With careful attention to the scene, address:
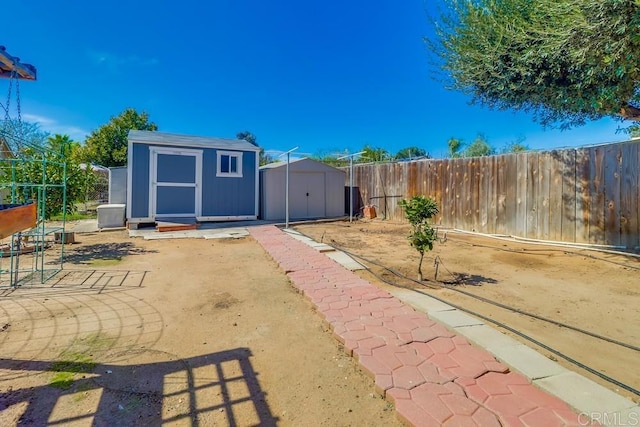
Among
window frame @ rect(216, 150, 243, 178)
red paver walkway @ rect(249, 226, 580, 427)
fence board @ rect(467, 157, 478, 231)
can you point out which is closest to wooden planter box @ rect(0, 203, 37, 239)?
red paver walkway @ rect(249, 226, 580, 427)

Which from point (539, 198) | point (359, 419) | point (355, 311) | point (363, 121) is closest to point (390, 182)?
point (539, 198)

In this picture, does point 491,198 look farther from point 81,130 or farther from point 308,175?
point 81,130

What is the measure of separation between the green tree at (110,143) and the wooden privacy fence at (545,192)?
60.1 feet

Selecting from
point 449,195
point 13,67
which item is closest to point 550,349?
point 13,67

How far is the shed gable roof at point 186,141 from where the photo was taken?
916 cm

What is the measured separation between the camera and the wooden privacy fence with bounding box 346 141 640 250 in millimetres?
5539

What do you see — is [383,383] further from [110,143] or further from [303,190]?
[110,143]

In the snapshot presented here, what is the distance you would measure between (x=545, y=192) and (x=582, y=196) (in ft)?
2.18

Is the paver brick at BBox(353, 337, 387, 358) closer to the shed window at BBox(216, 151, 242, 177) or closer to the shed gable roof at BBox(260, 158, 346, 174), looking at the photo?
the shed window at BBox(216, 151, 242, 177)

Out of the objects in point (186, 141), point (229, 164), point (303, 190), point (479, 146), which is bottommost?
point (303, 190)

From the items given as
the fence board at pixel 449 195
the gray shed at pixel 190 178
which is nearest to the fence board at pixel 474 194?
the fence board at pixel 449 195

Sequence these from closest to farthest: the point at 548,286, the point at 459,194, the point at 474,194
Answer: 1. the point at 548,286
2. the point at 474,194
3. the point at 459,194

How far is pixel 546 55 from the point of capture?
4711mm

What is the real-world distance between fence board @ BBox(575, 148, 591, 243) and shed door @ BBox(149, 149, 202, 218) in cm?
966
